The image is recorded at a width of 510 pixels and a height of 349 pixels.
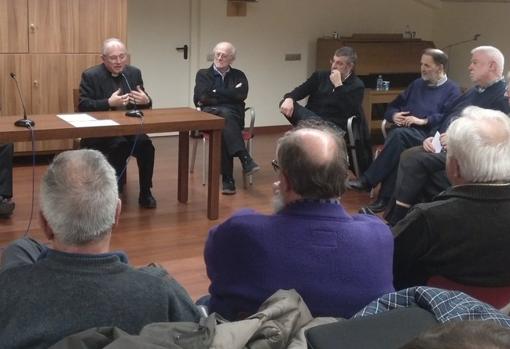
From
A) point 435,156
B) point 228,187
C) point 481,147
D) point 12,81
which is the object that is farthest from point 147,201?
point 481,147

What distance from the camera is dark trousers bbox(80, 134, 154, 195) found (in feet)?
16.3

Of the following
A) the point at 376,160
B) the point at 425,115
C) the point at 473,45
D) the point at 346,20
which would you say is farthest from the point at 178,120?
the point at 473,45

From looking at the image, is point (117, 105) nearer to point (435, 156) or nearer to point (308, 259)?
point (435, 156)

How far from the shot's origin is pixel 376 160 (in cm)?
519

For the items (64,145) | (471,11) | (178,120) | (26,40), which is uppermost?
(471,11)

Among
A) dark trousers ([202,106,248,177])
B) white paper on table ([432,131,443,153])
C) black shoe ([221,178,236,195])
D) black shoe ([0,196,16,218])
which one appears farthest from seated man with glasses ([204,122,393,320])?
dark trousers ([202,106,248,177])

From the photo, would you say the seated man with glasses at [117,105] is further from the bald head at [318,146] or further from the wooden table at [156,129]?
the bald head at [318,146]

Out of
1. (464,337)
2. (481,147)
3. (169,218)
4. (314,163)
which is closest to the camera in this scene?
(464,337)

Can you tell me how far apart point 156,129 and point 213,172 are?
534mm

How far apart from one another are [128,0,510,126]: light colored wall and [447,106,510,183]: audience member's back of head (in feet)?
17.1

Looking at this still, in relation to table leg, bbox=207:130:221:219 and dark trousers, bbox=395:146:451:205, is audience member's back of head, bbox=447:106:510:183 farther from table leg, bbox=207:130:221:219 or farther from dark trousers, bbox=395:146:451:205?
table leg, bbox=207:130:221:219

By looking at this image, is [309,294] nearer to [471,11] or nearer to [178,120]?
[178,120]

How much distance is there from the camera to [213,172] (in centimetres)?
467

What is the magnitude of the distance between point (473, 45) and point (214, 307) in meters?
7.00
